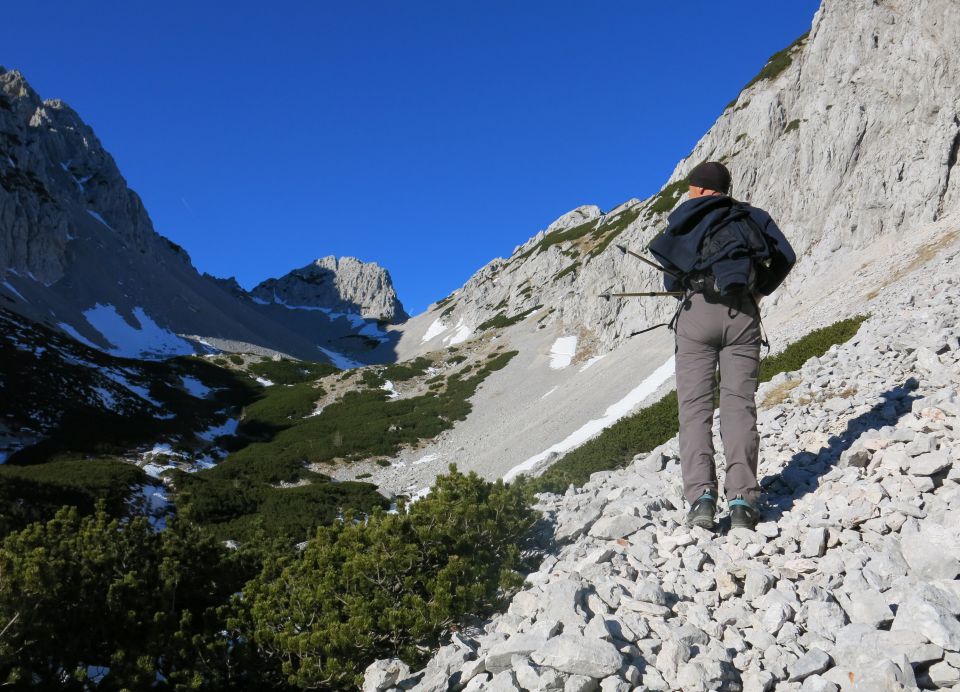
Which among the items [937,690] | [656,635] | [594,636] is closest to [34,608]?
[594,636]

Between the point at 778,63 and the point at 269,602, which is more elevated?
the point at 778,63

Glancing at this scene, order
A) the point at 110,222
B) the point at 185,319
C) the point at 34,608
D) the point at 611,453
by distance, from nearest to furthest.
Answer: the point at 34,608, the point at 611,453, the point at 185,319, the point at 110,222

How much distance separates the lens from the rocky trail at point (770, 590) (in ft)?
10.5

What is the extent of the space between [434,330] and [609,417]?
104 meters

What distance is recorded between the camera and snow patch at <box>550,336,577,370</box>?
172 ft

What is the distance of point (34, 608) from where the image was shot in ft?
15.4

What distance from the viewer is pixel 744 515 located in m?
4.80

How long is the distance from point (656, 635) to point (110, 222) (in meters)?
137

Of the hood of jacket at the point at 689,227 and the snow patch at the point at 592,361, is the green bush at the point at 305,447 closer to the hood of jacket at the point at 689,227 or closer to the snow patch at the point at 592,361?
the snow patch at the point at 592,361

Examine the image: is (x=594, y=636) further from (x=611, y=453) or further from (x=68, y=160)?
(x=68, y=160)

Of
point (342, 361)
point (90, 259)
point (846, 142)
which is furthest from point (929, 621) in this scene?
point (342, 361)

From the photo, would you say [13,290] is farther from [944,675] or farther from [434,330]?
[944,675]

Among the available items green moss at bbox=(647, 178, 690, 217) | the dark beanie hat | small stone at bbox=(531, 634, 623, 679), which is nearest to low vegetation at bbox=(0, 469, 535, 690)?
small stone at bbox=(531, 634, 623, 679)

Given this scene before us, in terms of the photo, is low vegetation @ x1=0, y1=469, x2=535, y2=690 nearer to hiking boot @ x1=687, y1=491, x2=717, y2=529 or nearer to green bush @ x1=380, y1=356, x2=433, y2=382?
hiking boot @ x1=687, y1=491, x2=717, y2=529
